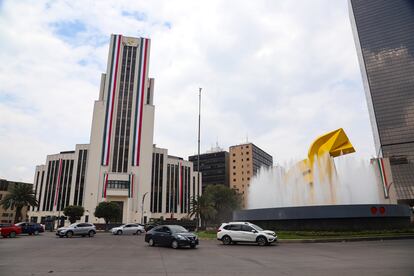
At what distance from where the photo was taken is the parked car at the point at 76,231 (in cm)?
3101

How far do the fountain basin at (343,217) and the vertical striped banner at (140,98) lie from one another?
5639 centimetres

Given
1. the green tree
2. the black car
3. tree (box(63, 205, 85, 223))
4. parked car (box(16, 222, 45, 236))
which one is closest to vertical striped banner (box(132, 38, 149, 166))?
tree (box(63, 205, 85, 223))

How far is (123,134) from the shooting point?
77.4 m

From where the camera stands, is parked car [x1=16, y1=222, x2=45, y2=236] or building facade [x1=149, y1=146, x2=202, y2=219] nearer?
parked car [x1=16, y1=222, x2=45, y2=236]

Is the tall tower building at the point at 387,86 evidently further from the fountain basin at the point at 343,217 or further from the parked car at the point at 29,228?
the parked car at the point at 29,228

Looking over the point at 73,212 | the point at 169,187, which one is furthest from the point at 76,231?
the point at 169,187

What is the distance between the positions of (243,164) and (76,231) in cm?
A: 9403

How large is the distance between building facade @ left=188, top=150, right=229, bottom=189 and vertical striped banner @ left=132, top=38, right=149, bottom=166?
2197 inches

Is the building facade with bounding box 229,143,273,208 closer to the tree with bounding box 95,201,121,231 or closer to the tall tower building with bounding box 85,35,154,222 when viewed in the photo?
the tall tower building with bounding box 85,35,154,222

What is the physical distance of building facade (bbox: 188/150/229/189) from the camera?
12838cm

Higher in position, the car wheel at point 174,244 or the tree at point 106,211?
the tree at point 106,211

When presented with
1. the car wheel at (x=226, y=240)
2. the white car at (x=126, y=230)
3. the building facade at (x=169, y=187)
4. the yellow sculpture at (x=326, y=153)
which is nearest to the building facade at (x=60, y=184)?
the building facade at (x=169, y=187)

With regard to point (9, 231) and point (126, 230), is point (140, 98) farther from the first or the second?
point (9, 231)

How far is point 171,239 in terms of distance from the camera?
17984 millimetres
